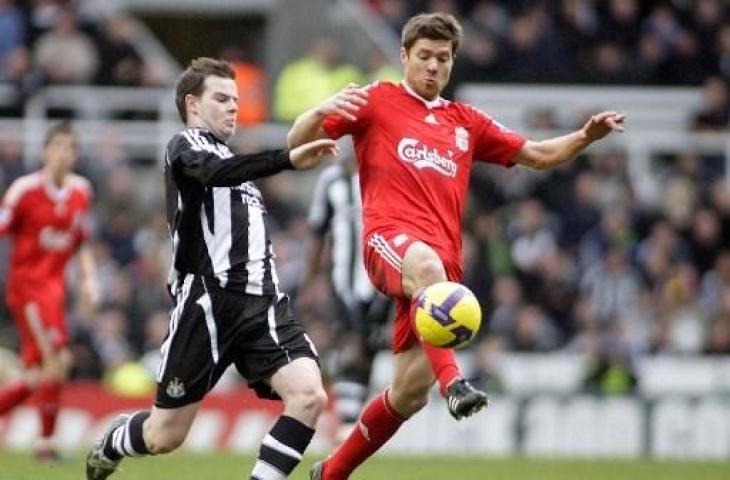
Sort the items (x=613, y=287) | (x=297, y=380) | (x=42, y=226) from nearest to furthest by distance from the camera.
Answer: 1. (x=297, y=380)
2. (x=42, y=226)
3. (x=613, y=287)

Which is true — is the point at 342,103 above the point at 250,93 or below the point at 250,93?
above

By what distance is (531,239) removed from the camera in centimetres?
1980

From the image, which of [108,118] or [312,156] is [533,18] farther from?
[312,156]

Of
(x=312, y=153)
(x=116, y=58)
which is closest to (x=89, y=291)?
(x=312, y=153)

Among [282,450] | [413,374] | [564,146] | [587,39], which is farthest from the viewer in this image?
[587,39]

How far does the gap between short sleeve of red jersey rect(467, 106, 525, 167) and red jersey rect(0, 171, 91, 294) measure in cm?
468

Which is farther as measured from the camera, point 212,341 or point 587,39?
point 587,39

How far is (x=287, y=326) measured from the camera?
9.16 metres

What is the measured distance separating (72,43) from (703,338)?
763cm

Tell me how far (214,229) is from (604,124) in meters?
2.19

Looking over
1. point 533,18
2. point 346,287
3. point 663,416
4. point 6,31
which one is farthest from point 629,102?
point 346,287

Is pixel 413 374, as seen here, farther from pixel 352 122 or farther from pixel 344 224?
pixel 344 224

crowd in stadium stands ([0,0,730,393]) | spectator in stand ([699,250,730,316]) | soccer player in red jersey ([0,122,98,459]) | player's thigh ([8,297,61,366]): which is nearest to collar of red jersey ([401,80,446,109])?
soccer player in red jersey ([0,122,98,459])

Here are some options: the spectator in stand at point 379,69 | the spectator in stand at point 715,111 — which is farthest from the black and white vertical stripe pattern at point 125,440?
the spectator in stand at point 715,111
